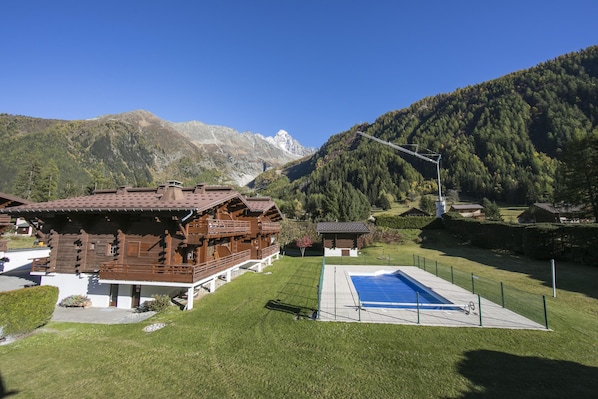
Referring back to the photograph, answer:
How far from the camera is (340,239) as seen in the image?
37188mm

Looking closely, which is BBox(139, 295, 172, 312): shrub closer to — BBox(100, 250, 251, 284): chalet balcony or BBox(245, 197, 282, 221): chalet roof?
BBox(100, 250, 251, 284): chalet balcony

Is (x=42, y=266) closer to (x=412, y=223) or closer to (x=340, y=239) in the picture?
(x=340, y=239)

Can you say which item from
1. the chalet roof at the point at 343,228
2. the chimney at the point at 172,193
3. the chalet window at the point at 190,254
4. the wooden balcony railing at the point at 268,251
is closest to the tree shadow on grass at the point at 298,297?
the wooden balcony railing at the point at 268,251

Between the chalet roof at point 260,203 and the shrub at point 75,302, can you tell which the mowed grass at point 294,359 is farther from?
the chalet roof at point 260,203

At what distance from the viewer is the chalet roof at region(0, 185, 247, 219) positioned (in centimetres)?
→ 1427

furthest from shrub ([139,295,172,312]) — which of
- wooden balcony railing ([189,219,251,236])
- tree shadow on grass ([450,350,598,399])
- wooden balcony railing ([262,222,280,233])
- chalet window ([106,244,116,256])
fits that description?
A: tree shadow on grass ([450,350,598,399])

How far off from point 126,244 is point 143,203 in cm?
277

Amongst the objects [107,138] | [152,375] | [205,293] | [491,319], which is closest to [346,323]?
[491,319]

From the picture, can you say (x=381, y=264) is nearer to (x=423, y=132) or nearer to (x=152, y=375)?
(x=152, y=375)

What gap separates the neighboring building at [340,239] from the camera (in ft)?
120

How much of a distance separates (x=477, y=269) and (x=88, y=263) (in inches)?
1206

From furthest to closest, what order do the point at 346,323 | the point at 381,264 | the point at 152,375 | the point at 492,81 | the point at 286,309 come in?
1. the point at 492,81
2. the point at 381,264
3. the point at 286,309
4. the point at 346,323
5. the point at 152,375

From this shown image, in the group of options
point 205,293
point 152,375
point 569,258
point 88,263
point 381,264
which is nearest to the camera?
point 152,375

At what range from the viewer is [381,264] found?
97.2 ft
